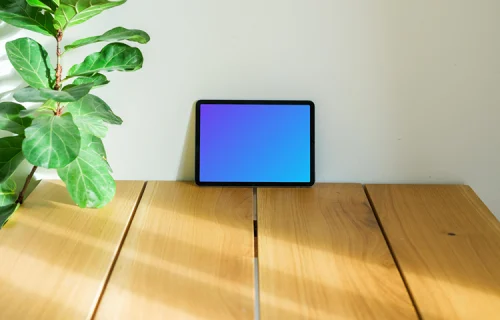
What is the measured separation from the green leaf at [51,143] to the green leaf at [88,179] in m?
0.12

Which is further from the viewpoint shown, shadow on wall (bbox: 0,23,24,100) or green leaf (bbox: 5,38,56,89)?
shadow on wall (bbox: 0,23,24,100)

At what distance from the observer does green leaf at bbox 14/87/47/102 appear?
1.23 meters

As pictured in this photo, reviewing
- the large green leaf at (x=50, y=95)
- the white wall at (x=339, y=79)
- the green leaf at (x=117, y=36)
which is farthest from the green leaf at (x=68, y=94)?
the white wall at (x=339, y=79)

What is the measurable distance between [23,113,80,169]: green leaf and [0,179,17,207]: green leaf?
0.82ft

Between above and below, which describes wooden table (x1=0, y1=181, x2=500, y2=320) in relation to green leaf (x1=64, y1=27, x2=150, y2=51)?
below

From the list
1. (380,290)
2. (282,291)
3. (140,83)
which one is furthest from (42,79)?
(380,290)

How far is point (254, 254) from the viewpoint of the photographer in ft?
4.37

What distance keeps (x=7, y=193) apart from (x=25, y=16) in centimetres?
41

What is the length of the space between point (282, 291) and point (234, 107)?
22.0 inches

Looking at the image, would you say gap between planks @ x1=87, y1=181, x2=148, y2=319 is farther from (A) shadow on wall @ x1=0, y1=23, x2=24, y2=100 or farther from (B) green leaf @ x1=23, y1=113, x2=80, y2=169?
(A) shadow on wall @ x1=0, y1=23, x2=24, y2=100

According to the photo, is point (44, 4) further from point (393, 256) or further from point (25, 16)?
point (393, 256)

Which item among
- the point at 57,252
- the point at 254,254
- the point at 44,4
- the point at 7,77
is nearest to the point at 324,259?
the point at 254,254

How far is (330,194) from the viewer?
1598 millimetres

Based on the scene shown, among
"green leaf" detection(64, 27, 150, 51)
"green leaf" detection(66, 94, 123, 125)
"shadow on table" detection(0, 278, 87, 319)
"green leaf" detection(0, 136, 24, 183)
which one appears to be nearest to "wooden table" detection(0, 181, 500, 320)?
"shadow on table" detection(0, 278, 87, 319)
